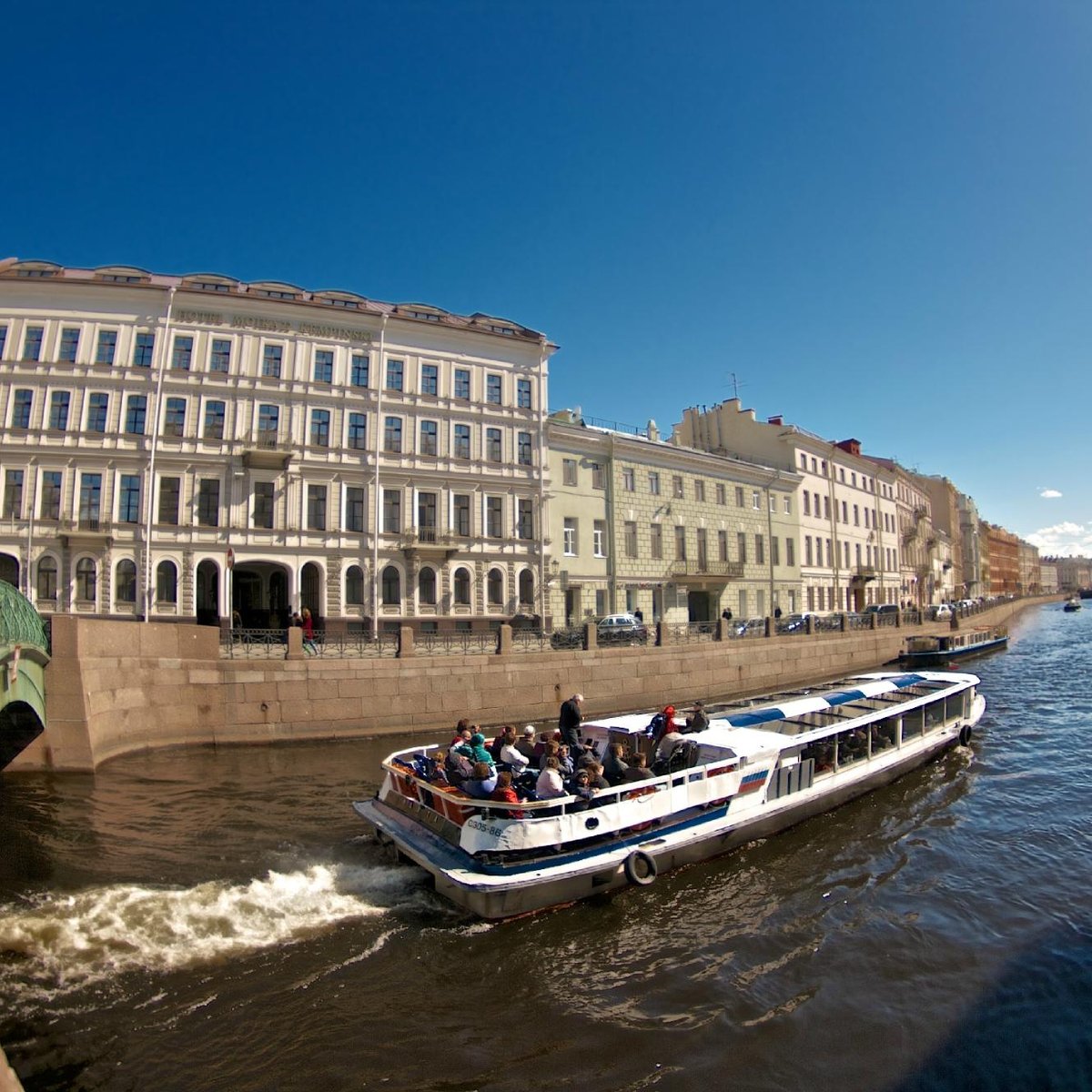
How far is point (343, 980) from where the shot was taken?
7207 millimetres

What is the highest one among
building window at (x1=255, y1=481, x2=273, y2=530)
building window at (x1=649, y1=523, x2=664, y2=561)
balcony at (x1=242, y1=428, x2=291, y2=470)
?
balcony at (x1=242, y1=428, x2=291, y2=470)

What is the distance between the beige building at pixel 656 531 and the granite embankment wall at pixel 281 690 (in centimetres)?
804

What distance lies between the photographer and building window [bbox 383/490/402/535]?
28.6 m

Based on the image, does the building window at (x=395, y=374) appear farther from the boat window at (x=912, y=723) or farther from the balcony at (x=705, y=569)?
the boat window at (x=912, y=723)

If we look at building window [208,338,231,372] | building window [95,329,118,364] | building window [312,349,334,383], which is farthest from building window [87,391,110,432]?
building window [312,349,334,383]

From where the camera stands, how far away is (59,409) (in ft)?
86.3

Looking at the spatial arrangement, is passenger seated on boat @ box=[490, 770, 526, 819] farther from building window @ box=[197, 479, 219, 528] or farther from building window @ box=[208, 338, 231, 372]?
building window @ box=[208, 338, 231, 372]

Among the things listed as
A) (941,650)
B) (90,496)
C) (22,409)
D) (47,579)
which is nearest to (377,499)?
(90,496)

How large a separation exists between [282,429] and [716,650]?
59.5 ft

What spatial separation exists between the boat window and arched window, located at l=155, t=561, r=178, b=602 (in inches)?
913

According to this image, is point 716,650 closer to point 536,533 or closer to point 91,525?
point 536,533

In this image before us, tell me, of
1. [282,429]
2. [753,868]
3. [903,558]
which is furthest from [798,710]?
[903,558]

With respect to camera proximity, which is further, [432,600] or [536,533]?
[536,533]

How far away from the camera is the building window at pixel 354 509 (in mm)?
28062
